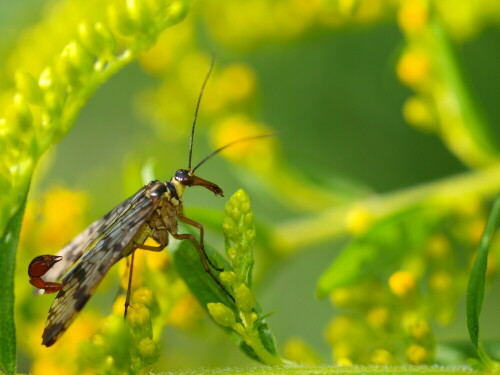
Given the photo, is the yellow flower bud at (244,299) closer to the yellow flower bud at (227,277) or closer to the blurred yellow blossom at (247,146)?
the yellow flower bud at (227,277)

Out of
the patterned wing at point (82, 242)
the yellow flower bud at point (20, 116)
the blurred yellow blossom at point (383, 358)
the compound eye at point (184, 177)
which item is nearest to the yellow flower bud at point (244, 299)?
the blurred yellow blossom at point (383, 358)

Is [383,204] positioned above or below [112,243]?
below

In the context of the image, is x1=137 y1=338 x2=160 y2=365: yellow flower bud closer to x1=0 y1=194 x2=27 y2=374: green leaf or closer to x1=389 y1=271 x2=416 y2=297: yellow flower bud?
x1=0 y1=194 x2=27 y2=374: green leaf

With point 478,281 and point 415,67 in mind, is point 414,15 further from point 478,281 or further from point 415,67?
point 478,281

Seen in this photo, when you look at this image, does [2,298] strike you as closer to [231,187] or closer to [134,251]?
[134,251]

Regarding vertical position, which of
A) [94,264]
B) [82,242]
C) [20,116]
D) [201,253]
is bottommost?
[201,253]

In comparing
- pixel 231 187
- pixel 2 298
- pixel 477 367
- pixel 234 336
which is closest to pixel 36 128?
pixel 2 298

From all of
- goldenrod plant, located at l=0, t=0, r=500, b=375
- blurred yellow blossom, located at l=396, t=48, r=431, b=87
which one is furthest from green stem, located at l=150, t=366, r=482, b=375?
blurred yellow blossom, located at l=396, t=48, r=431, b=87

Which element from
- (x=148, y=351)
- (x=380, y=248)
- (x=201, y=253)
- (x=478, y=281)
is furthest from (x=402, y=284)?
(x=148, y=351)
